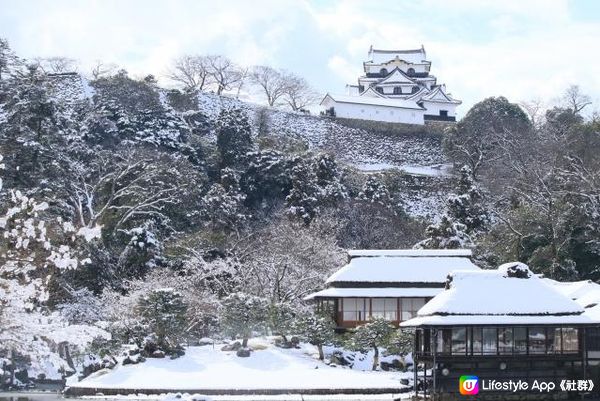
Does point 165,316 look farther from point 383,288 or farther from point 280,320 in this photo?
point 383,288

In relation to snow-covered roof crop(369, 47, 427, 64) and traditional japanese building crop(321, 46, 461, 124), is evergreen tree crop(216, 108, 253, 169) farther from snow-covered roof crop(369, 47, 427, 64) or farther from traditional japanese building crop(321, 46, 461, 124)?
snow-covered roof crop(369, 47, 427, 64)

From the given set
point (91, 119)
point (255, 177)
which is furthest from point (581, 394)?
point (91, 119)

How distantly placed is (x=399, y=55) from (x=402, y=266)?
50.5 meters

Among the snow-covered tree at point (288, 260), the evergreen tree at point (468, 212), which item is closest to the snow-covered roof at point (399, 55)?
the evergreen tree at point (468, 212)

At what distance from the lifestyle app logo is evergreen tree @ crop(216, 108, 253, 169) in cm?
2869

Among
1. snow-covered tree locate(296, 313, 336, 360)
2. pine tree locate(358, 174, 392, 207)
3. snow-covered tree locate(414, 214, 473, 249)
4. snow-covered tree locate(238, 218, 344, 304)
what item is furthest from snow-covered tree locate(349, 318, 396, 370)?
pine tree locate(358, 174, 392, 207)

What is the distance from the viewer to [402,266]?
32969 millimetres

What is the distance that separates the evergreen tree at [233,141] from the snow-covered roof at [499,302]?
88.6ft

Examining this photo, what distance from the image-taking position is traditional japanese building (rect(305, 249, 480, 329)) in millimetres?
31781

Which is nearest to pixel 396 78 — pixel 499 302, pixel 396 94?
pixel 396 94

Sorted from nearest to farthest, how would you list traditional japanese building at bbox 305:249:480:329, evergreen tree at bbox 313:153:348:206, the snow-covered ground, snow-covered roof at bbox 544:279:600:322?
the snow-covered ground → snow-covered roof at bbox 544:279:600:322 → traditional japanese building at bbox 305:249:480:329 → evergreen tree at bbox 313:153:348:206

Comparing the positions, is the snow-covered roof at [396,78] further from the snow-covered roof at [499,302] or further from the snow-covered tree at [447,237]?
the snow-covered roof at [499,302]

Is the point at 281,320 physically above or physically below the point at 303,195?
below

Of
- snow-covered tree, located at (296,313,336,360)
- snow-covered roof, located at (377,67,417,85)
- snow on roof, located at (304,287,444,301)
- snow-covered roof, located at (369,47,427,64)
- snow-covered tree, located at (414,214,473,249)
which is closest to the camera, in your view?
snow-covered tree, located at (296,313,336,360)
